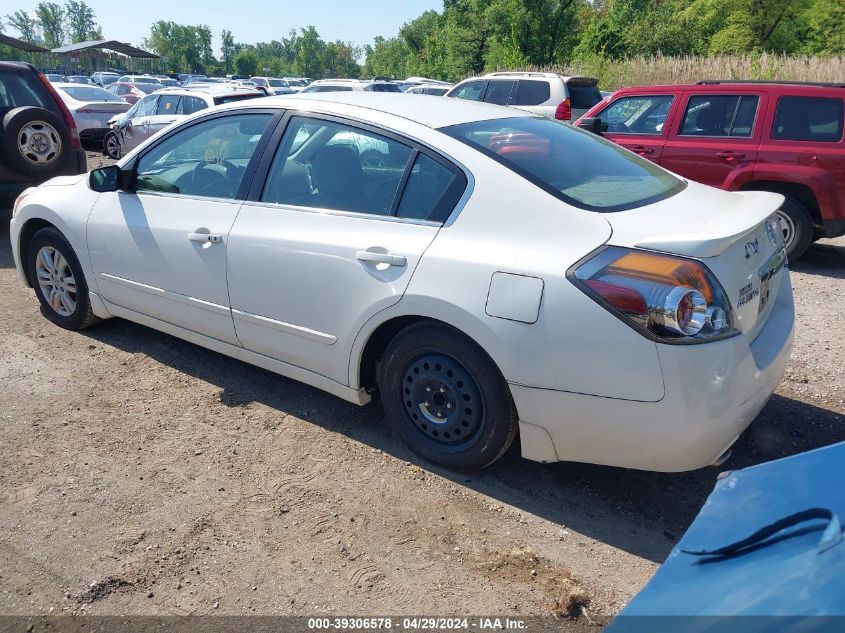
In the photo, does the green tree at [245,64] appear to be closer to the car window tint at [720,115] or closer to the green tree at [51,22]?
the green tree at [51,22]

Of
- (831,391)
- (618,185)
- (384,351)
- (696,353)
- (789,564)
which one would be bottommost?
(831,391)

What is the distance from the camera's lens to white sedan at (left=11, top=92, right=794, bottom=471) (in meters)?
2.64

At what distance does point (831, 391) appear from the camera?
4.11m

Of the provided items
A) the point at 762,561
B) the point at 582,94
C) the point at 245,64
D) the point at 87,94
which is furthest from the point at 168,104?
the point at 245,64

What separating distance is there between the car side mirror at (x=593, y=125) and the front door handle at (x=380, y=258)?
503 cm

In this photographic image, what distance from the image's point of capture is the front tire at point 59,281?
187 inches

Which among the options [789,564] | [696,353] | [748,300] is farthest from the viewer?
[748,300]

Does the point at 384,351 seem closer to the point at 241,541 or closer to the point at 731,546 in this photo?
the point at 241,541

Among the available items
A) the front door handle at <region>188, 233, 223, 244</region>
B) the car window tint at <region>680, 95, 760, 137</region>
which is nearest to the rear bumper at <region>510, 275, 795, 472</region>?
the front door handle at <region>188, 233, 223, 244</region>

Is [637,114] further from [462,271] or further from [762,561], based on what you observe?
[762,561]

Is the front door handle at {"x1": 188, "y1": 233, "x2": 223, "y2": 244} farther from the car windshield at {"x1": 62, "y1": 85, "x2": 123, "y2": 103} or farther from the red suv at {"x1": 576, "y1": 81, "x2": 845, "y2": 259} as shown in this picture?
the car windshield at {"x1": 62, "y1": 85, "x2": 123, "y2": 103}

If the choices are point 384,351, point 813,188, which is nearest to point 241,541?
point 384,351

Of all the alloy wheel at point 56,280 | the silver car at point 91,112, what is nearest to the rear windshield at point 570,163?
the alloy wheel at point 56,280

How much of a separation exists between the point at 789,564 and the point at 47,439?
11.4 feet
